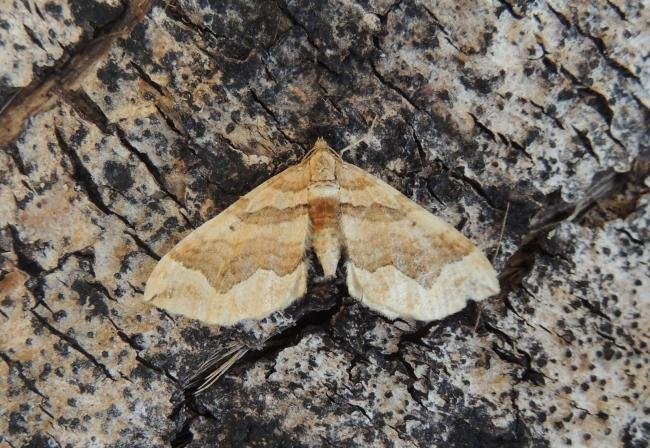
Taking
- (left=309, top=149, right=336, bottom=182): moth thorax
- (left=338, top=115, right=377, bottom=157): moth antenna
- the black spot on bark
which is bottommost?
the black spot on bark

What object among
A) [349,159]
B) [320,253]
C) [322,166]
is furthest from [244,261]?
[349,159]

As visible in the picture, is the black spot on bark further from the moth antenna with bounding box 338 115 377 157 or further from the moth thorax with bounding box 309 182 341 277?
the moth antenna with bounding box 338 115 377 157

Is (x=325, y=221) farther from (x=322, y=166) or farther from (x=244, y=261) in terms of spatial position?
(x=244, y=261)

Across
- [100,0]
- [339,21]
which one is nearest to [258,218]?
[339,21]

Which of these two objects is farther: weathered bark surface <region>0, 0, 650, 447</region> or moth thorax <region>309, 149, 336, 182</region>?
moth thorax <region>309, 149, 336, 182</region>

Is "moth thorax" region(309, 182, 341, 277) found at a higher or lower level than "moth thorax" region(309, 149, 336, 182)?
lower

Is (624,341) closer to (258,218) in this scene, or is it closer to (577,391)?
(577,391)

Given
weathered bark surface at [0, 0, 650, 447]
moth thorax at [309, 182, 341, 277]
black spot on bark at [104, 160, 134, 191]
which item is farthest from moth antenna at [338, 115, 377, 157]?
black spot on bark at [104, 160, 134, 191]

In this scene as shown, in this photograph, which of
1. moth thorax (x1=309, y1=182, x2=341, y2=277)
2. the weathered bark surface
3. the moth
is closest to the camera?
the weathered bark surface
